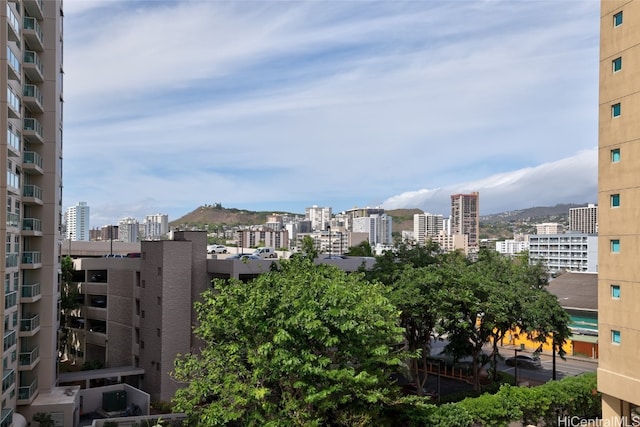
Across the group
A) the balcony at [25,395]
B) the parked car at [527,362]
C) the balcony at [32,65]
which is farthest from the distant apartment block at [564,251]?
the balcony at [32,65]

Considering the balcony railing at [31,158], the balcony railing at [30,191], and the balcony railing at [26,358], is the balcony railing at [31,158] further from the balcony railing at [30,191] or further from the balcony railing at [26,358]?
the balcony railing at [26,358]

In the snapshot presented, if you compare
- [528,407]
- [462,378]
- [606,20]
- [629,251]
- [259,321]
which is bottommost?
[462,378]

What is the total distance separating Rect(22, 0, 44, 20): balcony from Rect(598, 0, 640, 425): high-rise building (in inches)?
1104

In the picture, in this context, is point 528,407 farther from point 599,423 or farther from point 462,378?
point 462,378

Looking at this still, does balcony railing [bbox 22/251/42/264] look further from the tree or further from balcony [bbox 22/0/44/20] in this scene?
balcony [bbox 22/0/44/20]

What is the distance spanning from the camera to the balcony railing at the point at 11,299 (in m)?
22.8

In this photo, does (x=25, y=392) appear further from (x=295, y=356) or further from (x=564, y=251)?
(x=564, y=251)

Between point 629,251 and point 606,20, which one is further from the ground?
point 606,20

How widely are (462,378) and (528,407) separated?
1537cm

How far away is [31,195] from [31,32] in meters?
8.18

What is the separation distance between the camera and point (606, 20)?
24.4 m

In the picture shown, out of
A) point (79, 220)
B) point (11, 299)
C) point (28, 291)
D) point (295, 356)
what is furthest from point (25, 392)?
point (79, 220)

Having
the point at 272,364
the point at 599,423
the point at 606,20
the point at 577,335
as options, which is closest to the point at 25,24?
the point at 272,364

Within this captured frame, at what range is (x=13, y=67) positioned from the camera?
23.1 m
